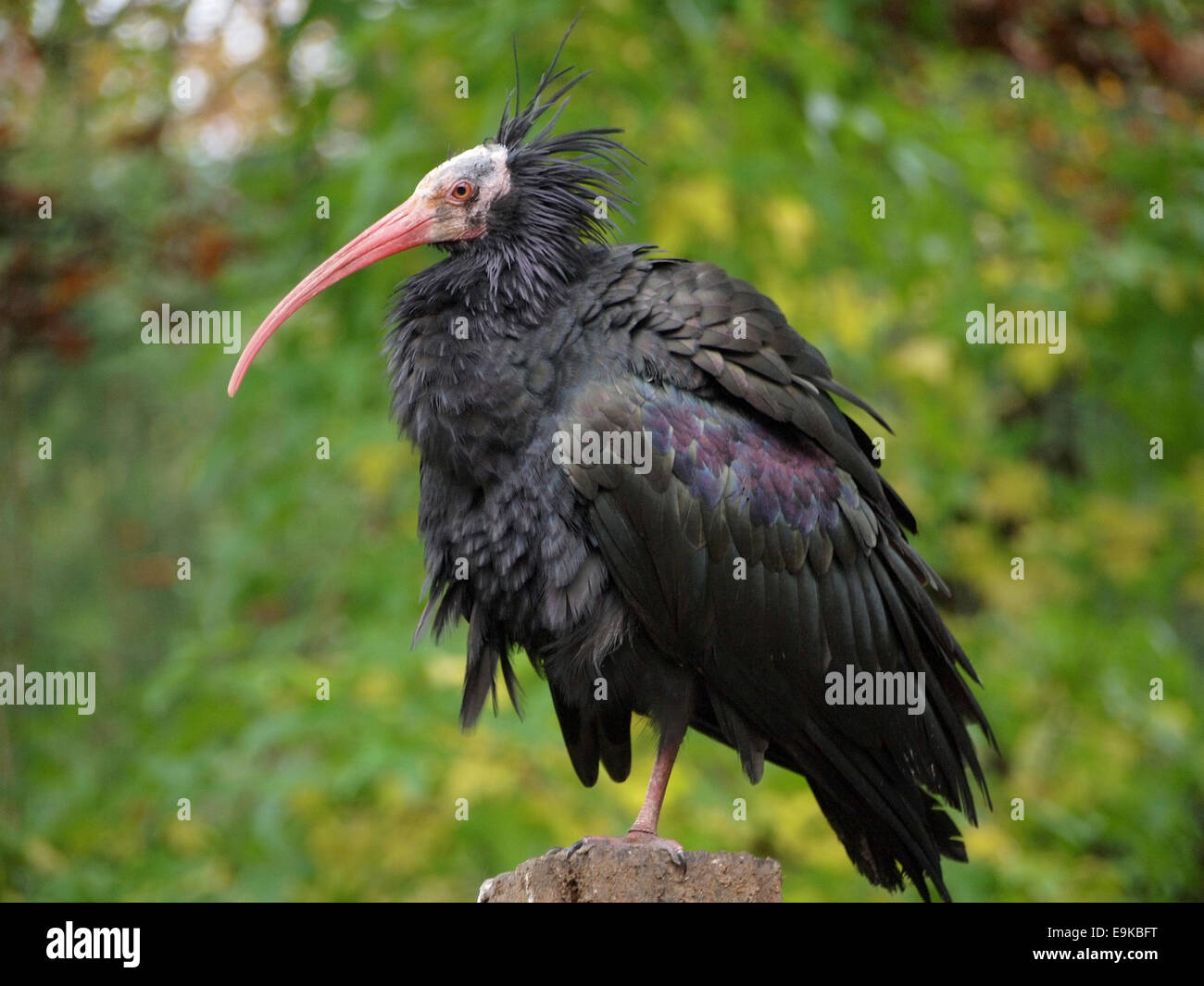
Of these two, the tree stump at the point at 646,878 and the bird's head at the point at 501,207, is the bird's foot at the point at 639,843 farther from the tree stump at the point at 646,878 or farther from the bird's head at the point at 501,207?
the bird's head at the point at 501,207

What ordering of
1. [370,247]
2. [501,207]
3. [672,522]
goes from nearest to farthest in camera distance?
[672,522] → [501,207] → [370,247]

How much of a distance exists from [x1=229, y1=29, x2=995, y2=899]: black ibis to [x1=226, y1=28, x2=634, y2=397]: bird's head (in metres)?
0.02

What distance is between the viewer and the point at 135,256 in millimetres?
11375

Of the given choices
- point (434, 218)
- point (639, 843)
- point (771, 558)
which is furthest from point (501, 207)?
point (639, 843)

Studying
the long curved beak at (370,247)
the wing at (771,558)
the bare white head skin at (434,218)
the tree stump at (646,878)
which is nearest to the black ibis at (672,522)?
the wing at (771,558)

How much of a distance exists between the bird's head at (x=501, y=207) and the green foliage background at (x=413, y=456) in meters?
1.99

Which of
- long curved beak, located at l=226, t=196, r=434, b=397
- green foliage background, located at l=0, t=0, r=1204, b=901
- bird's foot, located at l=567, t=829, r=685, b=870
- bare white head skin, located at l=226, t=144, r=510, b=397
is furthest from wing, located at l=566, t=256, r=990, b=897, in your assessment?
green foliage background, located at l=0, t=0, r=1204, b=901

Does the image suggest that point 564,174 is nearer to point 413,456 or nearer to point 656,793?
point 656,793

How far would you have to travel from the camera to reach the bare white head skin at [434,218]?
18.7 ft

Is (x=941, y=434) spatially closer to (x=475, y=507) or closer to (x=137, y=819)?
(x=475, y=507)

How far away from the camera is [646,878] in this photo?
4.71 m

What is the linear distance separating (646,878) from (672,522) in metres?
1.19

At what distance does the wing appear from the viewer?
5090mm

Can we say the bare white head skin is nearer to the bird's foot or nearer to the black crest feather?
the black crest feather
